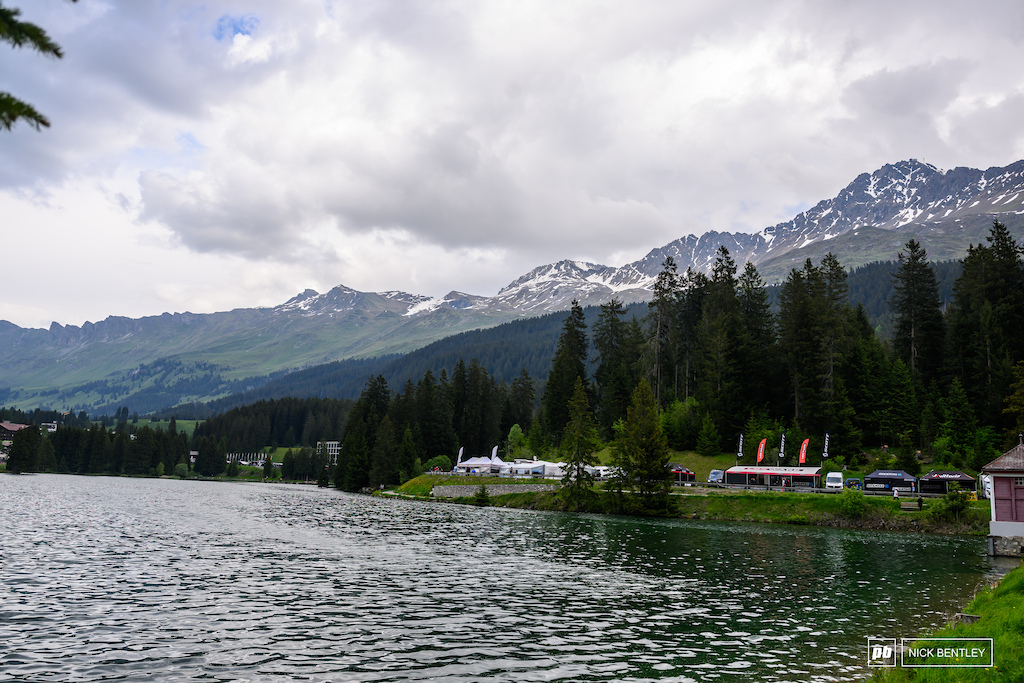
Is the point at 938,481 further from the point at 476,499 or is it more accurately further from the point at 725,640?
the point at 725,640

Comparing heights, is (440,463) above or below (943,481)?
below

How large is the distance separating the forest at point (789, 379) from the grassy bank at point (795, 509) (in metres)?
7.92

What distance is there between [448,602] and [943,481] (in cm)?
7732

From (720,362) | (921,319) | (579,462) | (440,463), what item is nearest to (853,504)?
(579,462)

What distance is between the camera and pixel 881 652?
22297 mm

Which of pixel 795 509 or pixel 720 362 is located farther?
pixel 720 362

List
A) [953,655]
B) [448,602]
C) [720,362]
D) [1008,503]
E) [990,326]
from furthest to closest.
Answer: [720,362], [990,326], [1008,503], [448,602], [953,655]

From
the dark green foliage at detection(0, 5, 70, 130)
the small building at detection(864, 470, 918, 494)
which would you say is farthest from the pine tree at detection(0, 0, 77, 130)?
the small building at detection(864, 470, 918, 494)

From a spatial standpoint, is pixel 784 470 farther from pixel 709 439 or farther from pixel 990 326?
pixel 990 326

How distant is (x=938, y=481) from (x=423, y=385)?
10223 cm

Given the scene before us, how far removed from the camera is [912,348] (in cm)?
11050

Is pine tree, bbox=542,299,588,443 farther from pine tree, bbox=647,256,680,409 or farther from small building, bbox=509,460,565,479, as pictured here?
small building, bbox=509,460,565,479

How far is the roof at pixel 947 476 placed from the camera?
3194 inches

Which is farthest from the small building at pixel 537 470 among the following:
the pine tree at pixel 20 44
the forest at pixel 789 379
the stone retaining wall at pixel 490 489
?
the pine tree at pixel 20 44
